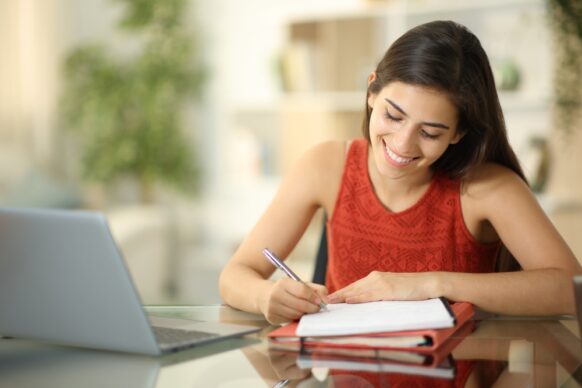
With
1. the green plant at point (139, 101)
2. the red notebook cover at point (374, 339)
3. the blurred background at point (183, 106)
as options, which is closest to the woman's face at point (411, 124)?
the red notebook cover at point (374, 339)

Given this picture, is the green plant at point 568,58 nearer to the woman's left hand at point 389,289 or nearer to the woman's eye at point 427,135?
the woman's eye at point 427,135

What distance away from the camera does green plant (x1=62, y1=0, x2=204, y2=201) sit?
4.71 m

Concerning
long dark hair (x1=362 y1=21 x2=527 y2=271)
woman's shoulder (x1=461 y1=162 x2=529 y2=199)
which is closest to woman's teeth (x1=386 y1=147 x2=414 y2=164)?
long dark hair (x1=362 y1=21 x2=527 y2=271)

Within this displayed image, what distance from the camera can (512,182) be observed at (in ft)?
5.11

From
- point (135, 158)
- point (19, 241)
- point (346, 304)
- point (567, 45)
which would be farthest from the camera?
point (135, 158)

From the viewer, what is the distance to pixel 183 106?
514 centimetres

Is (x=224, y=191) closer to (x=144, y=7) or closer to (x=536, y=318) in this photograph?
(x=144, y=7)

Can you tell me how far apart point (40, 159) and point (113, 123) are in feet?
1.95

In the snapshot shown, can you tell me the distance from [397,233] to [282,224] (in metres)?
0.23

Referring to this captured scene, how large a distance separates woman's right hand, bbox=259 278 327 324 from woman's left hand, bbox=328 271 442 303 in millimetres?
73

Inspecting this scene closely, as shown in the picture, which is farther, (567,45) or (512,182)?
(567,45)

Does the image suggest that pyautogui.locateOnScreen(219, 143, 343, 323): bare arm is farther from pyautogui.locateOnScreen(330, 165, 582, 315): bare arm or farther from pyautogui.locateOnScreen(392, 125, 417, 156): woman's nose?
pyautogui.locateOnScreen(392, 125, 417, 156): woman's nose

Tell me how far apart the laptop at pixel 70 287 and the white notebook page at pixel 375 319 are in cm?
15

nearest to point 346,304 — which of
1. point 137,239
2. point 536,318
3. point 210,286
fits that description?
point 536,318
